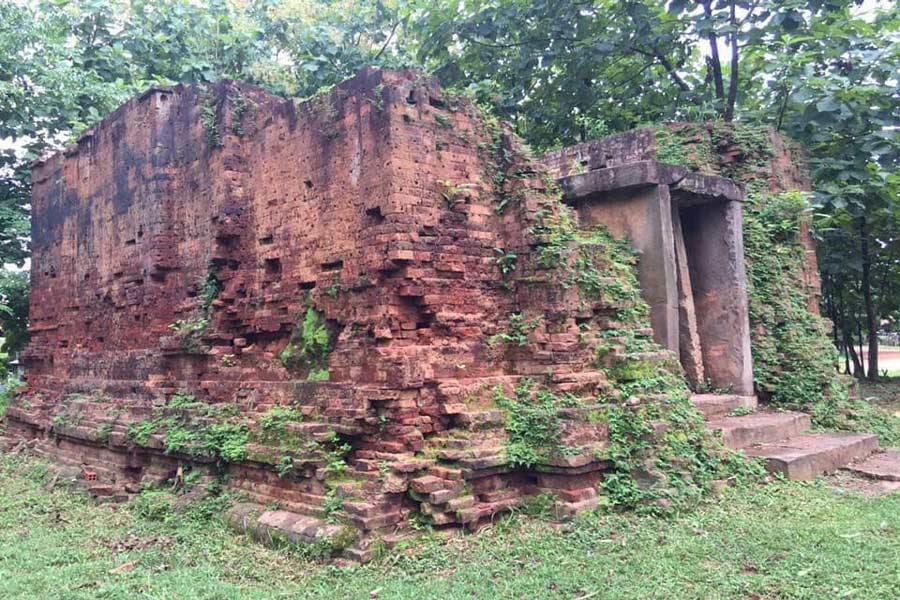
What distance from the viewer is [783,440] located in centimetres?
818

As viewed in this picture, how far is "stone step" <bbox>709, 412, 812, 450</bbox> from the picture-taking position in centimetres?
758

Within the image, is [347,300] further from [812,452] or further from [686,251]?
[812,452]

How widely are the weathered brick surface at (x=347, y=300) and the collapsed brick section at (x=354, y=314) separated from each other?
0.02 metres

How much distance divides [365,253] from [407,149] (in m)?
0.98

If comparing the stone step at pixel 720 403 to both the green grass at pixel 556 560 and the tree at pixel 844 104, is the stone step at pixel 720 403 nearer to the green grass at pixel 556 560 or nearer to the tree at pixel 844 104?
the green grass at pixel 556 560

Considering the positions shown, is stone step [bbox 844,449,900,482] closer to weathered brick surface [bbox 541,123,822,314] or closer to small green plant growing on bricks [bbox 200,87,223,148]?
weathered brick surface [bbox 541,123,822,314]

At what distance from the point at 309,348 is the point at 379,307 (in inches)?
41.7

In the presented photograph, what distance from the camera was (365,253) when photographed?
6.74 meters

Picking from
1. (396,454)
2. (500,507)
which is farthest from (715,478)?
(396,454)

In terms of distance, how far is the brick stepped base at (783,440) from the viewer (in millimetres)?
7254

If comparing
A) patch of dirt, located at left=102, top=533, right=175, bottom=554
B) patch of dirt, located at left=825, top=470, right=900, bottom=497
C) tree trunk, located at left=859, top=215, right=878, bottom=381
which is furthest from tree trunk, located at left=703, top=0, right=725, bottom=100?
patch of dirt, located at left=102, top=533, right=175, bottom=554

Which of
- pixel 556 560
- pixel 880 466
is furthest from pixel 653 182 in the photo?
pixel 556 560

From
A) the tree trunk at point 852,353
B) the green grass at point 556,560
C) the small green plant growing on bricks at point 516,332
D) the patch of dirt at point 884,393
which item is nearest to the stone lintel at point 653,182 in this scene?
the small green plant growing on bricks at point 516,332

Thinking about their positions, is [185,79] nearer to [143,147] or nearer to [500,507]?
[143,147]
